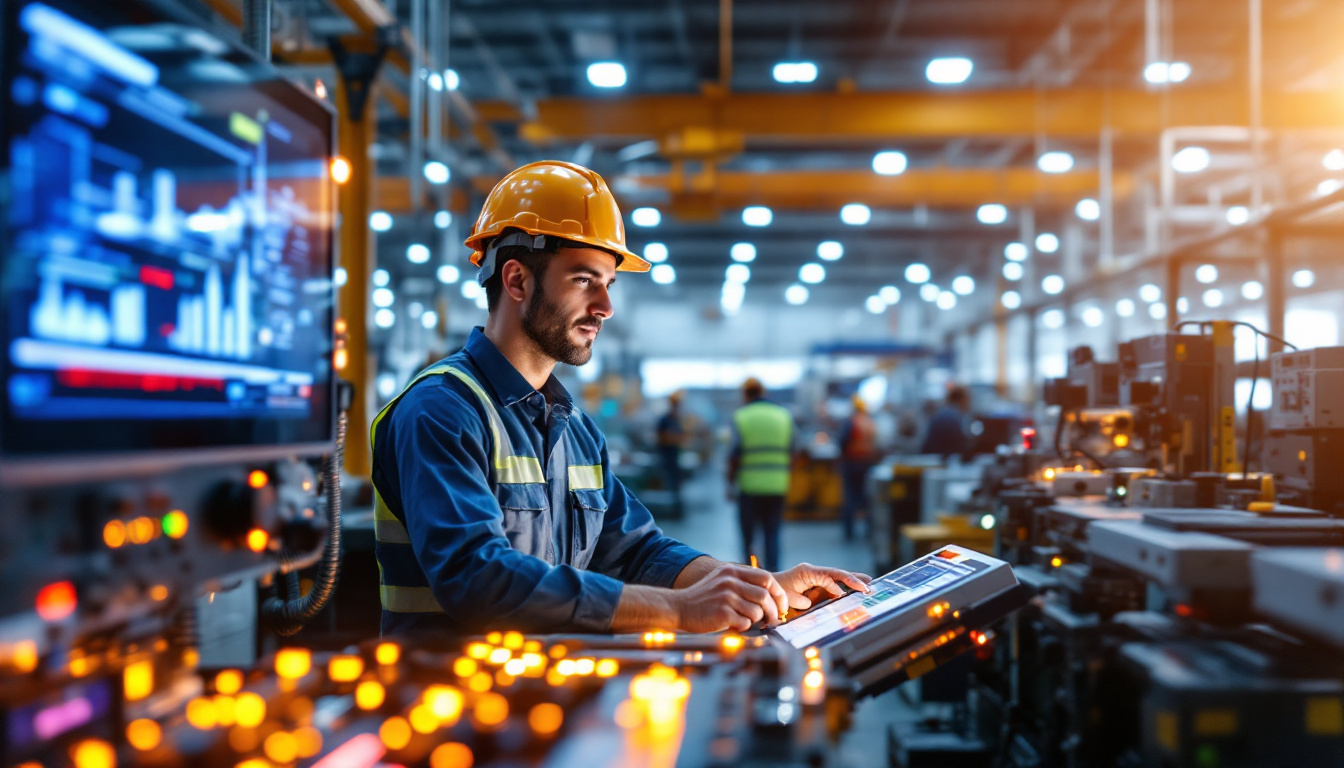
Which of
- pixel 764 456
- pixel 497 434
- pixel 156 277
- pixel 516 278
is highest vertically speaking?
pixel 516 278

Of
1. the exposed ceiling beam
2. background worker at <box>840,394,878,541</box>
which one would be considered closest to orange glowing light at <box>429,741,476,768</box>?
background worker at <box>840,394,878,541</box>

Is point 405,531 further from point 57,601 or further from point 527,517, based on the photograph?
point 57,601

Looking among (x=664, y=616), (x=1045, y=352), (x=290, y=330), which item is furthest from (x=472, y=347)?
(x=1045, y=352)

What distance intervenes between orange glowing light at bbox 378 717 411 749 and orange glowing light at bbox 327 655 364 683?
0.15 meters

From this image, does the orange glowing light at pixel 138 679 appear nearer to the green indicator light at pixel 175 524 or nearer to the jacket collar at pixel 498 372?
the green indicator light at pixel 175 524

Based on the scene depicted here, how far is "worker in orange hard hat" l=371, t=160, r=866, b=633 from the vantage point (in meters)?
1.42

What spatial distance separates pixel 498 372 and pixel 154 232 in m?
0.89

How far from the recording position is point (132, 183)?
98cm

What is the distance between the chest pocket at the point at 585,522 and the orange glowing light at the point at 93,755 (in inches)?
43.7

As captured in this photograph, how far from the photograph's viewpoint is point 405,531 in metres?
1.67

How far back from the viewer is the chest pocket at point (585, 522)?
6.30 ft

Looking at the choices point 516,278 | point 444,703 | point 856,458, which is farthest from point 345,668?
point 856,458

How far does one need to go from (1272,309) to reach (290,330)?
15.6 ft

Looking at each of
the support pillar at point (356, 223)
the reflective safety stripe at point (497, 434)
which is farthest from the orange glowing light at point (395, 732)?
the support pillar at point (356, 223)
